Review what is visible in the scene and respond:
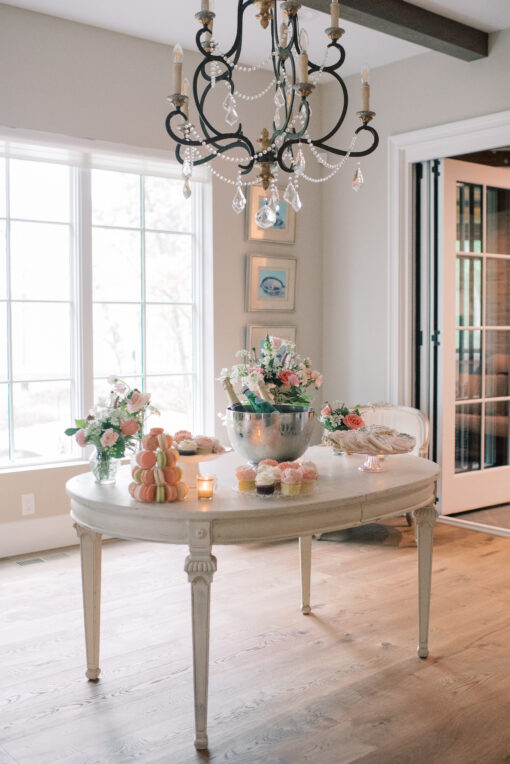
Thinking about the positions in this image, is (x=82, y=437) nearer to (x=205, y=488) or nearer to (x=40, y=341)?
(x=205, y=488)

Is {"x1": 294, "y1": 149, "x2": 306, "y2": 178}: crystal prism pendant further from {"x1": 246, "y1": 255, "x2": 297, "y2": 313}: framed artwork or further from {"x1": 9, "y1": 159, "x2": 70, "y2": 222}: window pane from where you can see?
{"x1": 246, "y1": 255, "x2": 297, "y2": 313}: framed artwork

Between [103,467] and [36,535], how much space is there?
189 centimetres

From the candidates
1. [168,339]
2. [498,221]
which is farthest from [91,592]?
[498,221]

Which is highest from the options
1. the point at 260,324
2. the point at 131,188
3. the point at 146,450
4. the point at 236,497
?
the point at 131,188

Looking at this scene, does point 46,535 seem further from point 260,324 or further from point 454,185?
point 454,185

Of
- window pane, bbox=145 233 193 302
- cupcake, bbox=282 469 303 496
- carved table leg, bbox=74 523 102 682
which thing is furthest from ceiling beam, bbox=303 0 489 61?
carved table leg, bbox=74 523 102 682

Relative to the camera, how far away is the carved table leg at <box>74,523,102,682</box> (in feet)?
8.69

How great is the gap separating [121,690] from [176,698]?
0.20 m

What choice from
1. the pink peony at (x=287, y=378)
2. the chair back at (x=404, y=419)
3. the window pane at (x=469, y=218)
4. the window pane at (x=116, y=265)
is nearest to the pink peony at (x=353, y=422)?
the pink peony at (x=287, y=378)

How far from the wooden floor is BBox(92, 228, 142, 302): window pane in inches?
59.6

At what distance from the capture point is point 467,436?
5.04 meters

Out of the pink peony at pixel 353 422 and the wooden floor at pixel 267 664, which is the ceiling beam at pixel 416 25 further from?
the wooden floor at pixel 267 664

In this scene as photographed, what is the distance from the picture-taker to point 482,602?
3473mm

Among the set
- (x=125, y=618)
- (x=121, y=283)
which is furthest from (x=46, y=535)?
(x=121, y=283)
